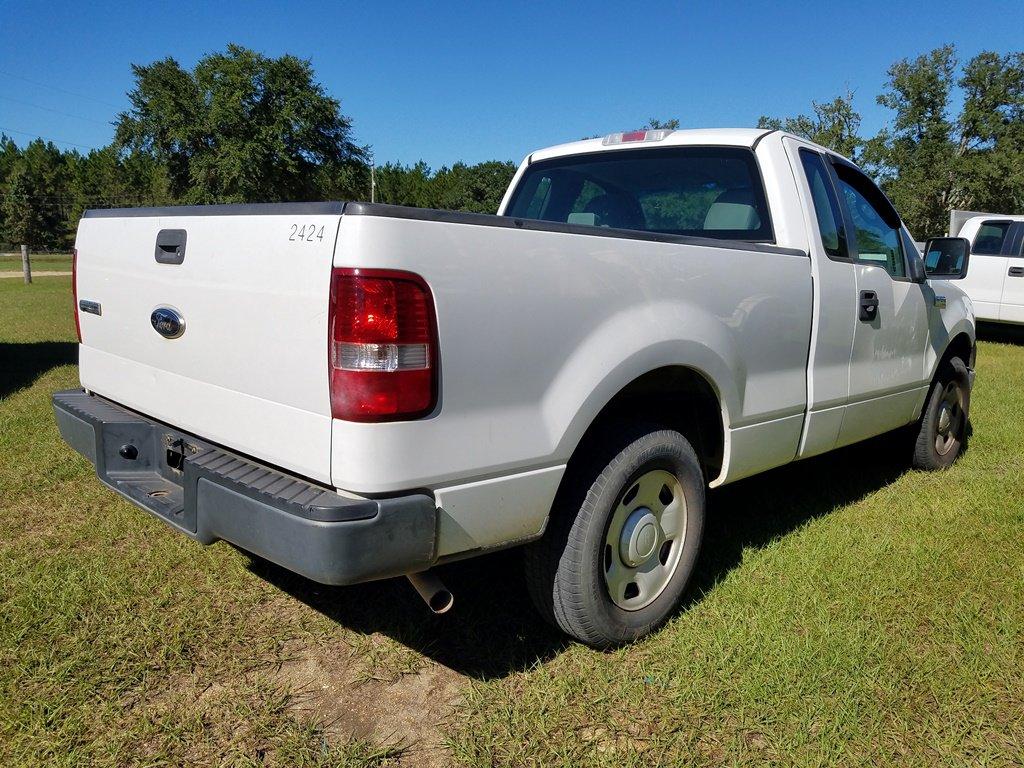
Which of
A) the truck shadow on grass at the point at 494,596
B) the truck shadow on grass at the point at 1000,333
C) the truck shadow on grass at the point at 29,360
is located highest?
the truck shadow on grass at the point at 1000,333

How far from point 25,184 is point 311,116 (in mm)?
32080

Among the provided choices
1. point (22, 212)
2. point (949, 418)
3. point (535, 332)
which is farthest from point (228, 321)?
point (22, 212)

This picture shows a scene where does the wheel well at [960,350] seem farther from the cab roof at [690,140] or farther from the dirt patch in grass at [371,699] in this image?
the dirt patch in grass at [371,699]

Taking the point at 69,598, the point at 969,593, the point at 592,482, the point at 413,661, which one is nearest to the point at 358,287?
the point at 592,482

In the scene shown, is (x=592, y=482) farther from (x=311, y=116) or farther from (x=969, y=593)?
(x=311, y=116)

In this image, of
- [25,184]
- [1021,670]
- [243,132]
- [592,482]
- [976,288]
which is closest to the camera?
[592,482]

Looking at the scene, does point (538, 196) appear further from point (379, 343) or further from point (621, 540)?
point (379, 343)

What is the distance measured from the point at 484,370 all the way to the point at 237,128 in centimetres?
5776

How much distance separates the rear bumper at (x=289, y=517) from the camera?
1.84 meters

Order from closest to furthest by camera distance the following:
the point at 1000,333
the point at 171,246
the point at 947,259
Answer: the point at 171,246
the point at 947,259
the point at 1000,333

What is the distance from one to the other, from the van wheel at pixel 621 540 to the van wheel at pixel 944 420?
2.57 meters

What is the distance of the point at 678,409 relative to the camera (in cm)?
294

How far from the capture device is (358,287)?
182cm

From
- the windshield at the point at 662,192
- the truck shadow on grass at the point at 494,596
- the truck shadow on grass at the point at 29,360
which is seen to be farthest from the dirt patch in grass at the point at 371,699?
the truck shadow on grass at the point at 29,360
